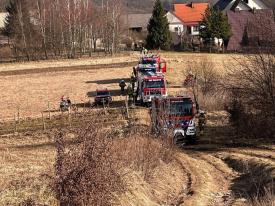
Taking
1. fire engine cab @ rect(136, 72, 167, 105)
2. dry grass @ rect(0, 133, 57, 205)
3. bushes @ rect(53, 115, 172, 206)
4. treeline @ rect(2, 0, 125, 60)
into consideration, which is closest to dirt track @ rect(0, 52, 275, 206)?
dry grass @ rect(0, 133, 57, 205)

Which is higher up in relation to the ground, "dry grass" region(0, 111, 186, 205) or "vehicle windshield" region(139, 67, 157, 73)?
"vehicle windshield" region(139, 67, 157, 73)

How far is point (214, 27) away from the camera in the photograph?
74.8m

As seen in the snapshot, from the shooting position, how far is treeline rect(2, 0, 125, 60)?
2918 inches

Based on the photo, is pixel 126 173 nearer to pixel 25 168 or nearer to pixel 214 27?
pixel 25 168

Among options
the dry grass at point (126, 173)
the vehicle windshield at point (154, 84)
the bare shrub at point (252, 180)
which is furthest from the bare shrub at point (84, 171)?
the vehicle windshield at point (154, 84)

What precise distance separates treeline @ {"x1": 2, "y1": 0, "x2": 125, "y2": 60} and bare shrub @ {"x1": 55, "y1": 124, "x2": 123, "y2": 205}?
61.8 m

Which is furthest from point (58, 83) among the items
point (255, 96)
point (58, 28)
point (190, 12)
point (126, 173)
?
point (190, 12)

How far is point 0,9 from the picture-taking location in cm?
Answer: 12762

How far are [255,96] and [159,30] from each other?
181 ft

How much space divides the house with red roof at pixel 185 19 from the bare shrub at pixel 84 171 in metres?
95.4

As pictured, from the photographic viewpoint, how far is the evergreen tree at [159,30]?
254 ft

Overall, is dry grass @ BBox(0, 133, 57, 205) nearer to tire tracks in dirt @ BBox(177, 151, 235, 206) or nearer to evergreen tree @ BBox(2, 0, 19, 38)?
tire tracks in dirt @ BBox(177, 151, 235, 206)

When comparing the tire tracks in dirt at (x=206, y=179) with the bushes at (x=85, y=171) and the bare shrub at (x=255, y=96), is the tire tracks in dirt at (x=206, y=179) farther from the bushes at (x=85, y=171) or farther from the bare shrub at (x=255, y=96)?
the bare shrub at (x=255, y=96)

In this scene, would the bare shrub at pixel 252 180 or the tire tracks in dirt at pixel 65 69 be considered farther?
the tire tracks in dirt at pixel 65 69
